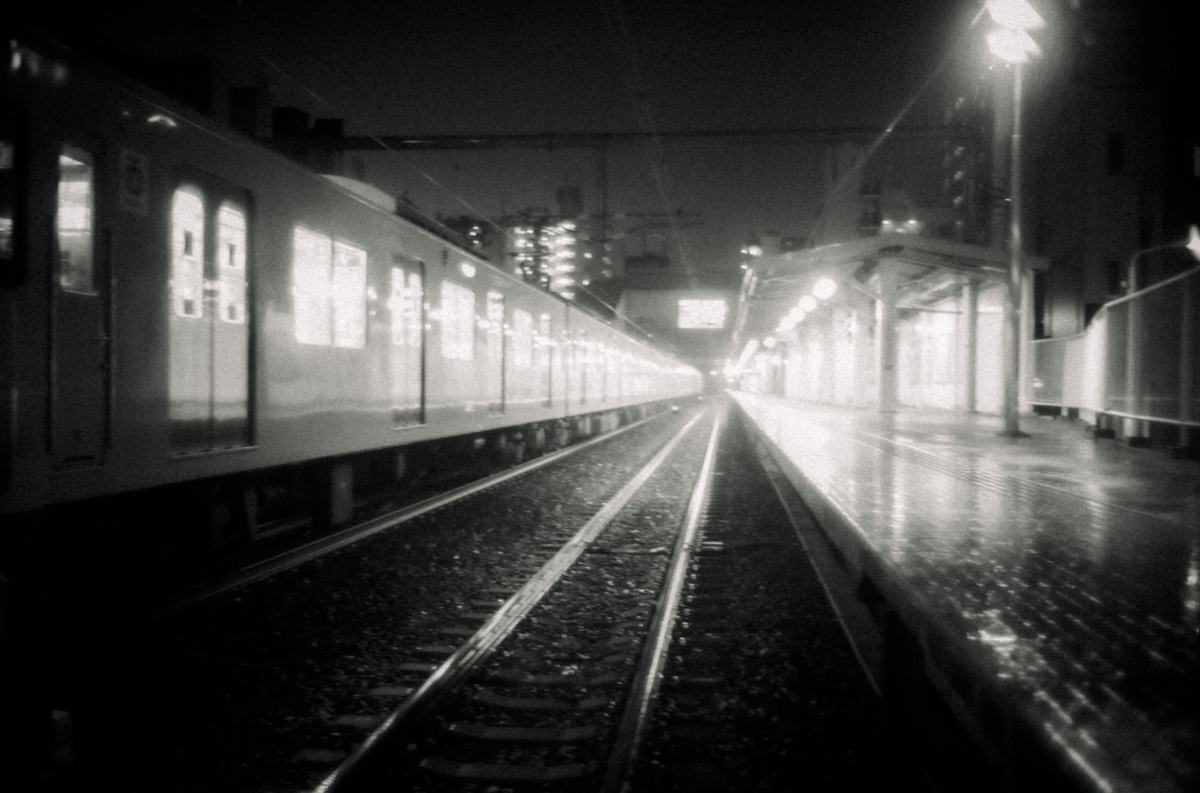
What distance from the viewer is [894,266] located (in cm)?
2541

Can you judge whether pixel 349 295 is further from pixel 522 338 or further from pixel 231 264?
pixel 522 338

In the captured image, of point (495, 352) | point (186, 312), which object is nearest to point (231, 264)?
point (186, 312)

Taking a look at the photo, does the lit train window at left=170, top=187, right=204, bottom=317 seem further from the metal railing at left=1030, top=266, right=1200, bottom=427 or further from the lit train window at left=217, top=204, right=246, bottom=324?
the metal railing at left=1030, top=266, right=1200, bottom=427

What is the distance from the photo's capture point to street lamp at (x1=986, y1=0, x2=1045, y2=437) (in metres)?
13.3

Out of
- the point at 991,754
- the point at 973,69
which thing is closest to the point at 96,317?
the point at 991,754

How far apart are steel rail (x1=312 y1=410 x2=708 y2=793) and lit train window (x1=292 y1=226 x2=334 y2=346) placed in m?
2.69

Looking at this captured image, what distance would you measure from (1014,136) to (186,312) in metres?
13.8

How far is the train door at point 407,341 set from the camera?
991 centimetres

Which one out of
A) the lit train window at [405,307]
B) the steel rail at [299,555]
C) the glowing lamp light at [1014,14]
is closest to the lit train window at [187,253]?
the steel rail at [299,555]

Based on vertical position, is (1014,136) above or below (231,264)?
above

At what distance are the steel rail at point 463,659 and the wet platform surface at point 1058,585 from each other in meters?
2.19

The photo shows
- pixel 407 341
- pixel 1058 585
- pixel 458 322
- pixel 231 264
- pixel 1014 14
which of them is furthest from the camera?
pixel 1014 14

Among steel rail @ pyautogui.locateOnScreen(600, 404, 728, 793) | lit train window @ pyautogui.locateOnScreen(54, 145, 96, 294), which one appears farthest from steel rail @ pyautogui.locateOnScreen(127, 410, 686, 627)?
steel rail @ pyautogui.locateOnScreen(600, 404, 728, 793)

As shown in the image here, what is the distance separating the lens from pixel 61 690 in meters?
4.52
